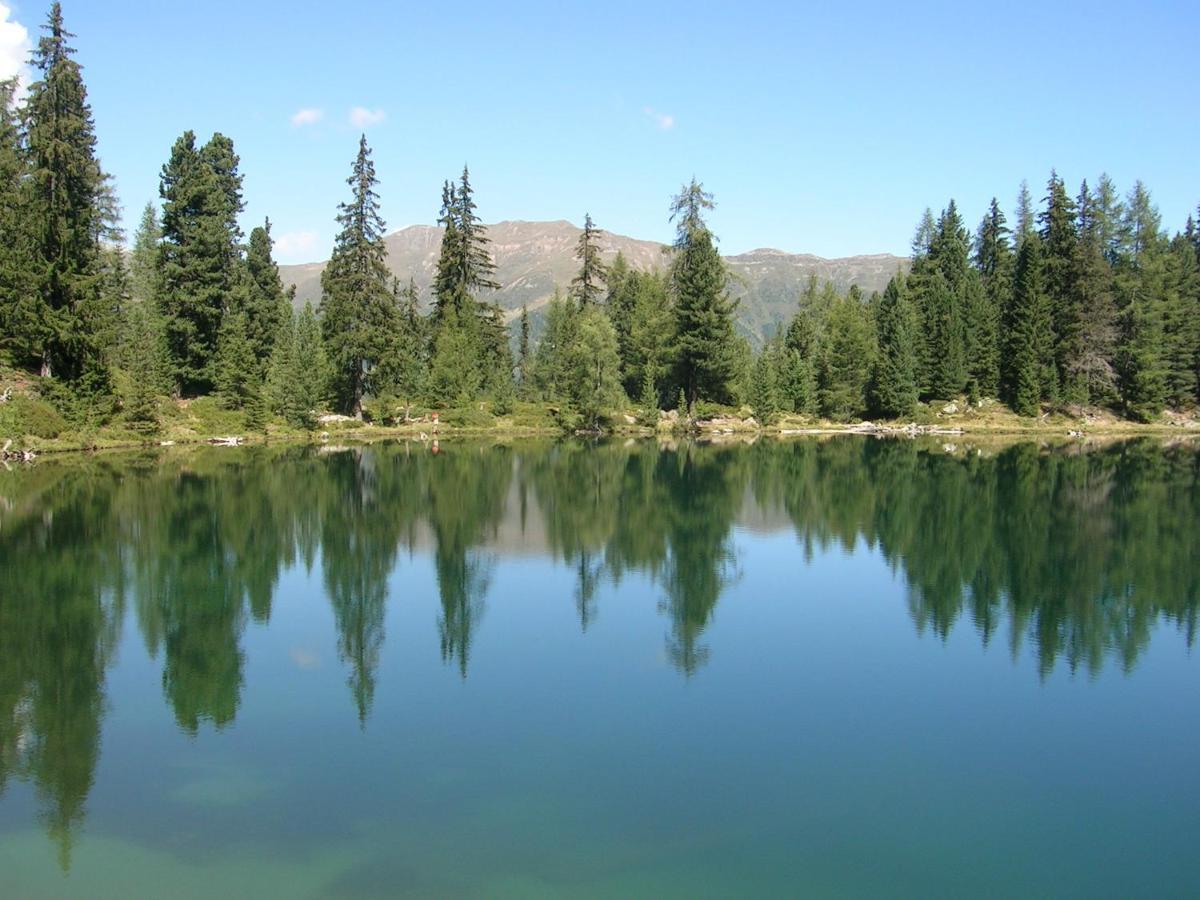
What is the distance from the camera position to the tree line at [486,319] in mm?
49938

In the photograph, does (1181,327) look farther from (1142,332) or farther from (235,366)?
(235,366)

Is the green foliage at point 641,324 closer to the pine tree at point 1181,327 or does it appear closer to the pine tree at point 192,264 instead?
the pine tree at point 192,264

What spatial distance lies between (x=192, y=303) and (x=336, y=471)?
75.3 ft

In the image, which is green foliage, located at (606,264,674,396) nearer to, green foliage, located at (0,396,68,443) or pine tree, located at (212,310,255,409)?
pine tree, located at (212,310,255,409)

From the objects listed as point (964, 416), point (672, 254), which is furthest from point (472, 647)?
point (964, 416)

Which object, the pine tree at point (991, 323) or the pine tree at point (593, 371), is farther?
the pine tree at point (991, 323)

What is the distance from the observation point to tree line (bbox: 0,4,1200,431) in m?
49.9

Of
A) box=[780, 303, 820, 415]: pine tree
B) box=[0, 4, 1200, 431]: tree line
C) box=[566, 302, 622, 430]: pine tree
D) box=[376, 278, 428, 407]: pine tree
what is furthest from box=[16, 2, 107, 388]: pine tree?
box=[780, 303, 820, 415]: pine tree

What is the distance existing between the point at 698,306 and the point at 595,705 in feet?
192

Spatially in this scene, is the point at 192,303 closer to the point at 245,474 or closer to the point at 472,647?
the point at 245,474

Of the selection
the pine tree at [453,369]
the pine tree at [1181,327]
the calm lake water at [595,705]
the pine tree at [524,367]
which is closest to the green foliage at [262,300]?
the pine tree at [453,369]

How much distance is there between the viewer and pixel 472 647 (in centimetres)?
1684

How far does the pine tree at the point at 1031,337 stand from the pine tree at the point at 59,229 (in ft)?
207

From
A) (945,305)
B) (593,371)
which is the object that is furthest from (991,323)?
(593,371)
